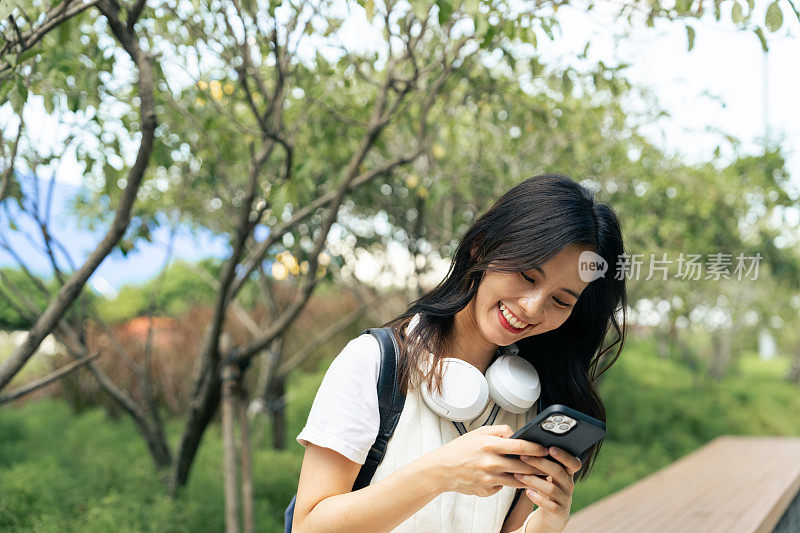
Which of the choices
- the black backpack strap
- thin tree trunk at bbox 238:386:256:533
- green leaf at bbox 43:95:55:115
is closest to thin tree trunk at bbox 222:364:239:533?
thin tree trunk at bbox 238:386:256:533

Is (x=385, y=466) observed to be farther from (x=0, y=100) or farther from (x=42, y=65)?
(x=42, y=65)

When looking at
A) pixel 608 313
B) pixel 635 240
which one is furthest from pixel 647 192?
pixel 608 313

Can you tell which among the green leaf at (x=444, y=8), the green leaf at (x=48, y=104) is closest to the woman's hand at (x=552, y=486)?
the green leaf at (x=444, y=8)

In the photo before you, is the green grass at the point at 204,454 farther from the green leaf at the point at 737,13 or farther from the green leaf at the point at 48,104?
the green leaf at the point at 48,104

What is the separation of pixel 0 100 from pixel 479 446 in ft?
5.22

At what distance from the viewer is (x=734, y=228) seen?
552 centimetres

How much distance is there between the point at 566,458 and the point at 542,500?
17cm

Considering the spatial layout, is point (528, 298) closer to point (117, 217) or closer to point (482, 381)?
point (482, 381)

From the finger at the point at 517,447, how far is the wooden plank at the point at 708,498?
2.30 meters

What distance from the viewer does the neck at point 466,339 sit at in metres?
1.40

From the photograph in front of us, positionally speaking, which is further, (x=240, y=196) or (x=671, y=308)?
(x=671, y=308)

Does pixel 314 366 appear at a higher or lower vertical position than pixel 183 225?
lower

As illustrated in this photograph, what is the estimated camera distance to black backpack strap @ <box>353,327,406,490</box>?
126cm

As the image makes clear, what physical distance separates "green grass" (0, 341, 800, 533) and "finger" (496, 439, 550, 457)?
213cm
